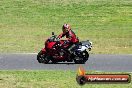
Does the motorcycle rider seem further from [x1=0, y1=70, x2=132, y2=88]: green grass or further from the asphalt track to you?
[x1=0, y1=70, x2=132, y2=88]: green grass

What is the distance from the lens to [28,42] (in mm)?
24812

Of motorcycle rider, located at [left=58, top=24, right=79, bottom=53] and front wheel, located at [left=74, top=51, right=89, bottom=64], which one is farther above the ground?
motorcycle rider, located at [left=58, top=24, right=79, bottom=53]

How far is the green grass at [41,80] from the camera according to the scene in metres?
14.5

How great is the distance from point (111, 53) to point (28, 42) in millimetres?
5042

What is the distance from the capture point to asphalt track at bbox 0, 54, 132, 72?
18.0 meters

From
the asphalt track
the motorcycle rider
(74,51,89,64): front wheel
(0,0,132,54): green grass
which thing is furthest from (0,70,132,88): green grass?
(0,0,132,54): green grass

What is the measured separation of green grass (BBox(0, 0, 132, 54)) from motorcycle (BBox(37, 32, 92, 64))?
2989mm

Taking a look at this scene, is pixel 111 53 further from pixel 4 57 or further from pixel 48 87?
pixel 48 87

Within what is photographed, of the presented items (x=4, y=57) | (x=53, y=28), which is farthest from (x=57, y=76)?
(x=53, y=28)

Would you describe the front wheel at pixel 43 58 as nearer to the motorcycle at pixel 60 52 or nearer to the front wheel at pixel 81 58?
the motorcycle at pixel 60 52

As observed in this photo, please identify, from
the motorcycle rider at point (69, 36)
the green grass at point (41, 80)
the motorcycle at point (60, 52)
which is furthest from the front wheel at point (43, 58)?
the green grass at point (41, 80)

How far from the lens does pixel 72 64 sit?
18.9 metres

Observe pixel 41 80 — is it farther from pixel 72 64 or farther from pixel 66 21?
pixel 66 21

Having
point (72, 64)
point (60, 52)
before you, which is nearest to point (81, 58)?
point (72, 64)
